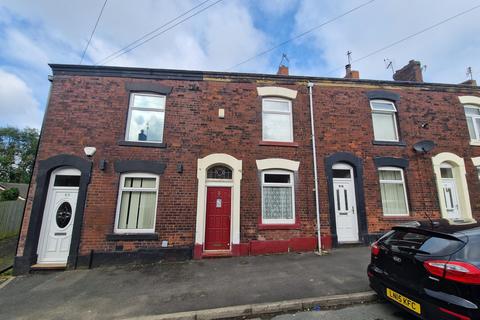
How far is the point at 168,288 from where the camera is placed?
15.7 ft

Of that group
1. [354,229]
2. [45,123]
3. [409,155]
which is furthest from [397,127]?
[45,123]

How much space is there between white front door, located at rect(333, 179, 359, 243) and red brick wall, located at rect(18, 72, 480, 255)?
18.8 inches

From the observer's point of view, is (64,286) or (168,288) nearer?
(168,288)

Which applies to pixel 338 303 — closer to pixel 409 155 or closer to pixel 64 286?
pixel 64 286

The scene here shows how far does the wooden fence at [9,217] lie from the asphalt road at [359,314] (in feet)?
48.9

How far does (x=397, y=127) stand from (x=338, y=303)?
728 cm

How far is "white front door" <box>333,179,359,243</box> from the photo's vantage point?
758cm

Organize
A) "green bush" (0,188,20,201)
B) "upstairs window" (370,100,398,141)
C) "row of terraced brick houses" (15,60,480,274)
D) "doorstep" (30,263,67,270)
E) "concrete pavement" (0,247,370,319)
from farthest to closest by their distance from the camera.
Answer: "green bush" (0,188,20,201) → "upstairs window" (370,100,398,141) → "row of terraced brick houses" (15,60,480,274) → "doorstep" (30,263,67,270) → "concrete pavement" (0,247,370,319)

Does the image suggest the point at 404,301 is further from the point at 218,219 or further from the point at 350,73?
the point at 350,73

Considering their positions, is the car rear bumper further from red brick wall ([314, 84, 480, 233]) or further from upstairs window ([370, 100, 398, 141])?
upstairs window ([370, 100, 398, 141])

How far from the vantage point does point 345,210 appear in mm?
7703

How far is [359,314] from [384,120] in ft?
24.2

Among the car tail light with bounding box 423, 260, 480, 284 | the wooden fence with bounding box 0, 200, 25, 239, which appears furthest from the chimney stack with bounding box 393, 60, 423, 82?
the wooden fence with bounding box 0, 200, 25, 239

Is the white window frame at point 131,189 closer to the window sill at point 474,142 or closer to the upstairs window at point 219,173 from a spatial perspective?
the upstairs window at point 219,173
